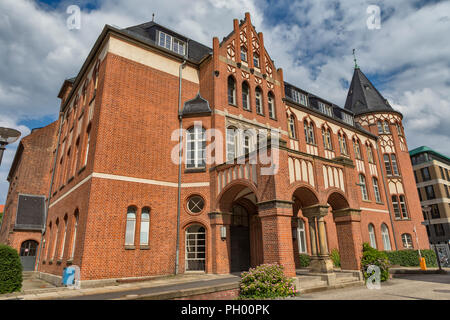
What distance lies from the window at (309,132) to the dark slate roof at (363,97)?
35.1ft

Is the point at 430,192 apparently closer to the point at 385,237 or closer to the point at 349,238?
the point at 385,237

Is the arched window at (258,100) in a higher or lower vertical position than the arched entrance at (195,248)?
higher

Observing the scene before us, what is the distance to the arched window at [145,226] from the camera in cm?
1355

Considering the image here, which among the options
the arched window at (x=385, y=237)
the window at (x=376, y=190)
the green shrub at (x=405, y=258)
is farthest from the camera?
the window at (x=376, y=190)

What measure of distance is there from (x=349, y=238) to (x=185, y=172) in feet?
29.3

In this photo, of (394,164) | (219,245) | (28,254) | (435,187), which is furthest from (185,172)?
(435,187)

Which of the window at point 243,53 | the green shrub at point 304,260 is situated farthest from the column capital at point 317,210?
the window at point 243,53

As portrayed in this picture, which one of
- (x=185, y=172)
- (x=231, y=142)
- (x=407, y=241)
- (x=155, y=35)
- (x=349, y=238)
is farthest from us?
(x=407, y=241)

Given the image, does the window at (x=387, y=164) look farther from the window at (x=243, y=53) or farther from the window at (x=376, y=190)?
the window at (x=243, y=53)

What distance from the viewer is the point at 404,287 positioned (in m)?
11.5

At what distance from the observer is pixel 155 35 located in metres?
17.8

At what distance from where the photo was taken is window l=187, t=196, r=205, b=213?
15195 millimetres
